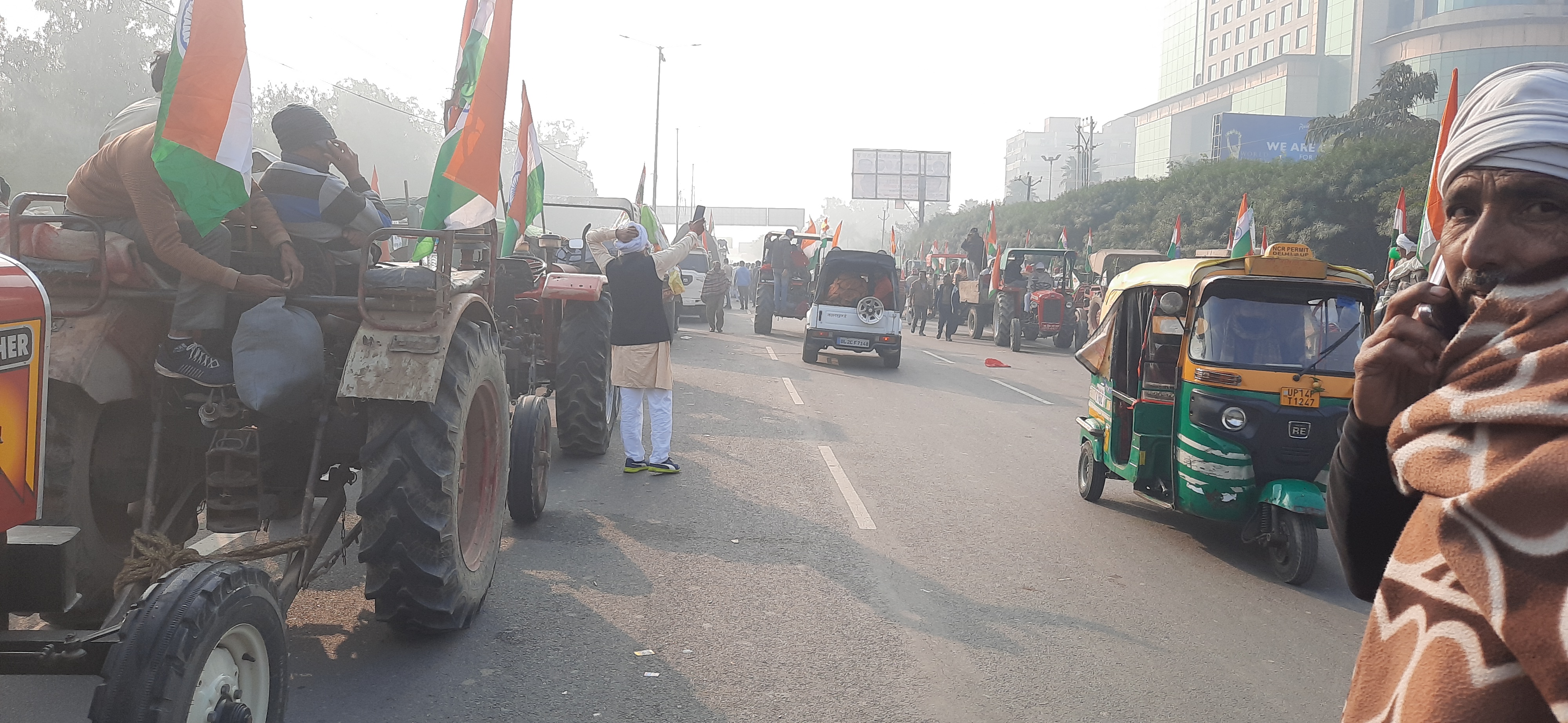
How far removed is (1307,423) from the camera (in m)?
6.81

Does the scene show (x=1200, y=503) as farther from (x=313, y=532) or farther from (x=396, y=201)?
(x=396, y=201)

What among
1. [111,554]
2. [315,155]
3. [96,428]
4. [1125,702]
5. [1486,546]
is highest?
[315,155]

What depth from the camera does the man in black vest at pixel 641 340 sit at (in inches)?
349

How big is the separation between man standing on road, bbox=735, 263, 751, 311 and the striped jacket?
38785 mm

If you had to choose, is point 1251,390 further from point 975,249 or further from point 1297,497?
point 975,249

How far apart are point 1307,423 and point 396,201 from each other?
11979mm

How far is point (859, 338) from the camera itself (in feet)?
64.0

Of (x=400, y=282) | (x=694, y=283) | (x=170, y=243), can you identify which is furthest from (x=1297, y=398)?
(x=694, y=283)

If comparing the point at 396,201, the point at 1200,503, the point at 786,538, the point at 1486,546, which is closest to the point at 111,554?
the point at 786,538

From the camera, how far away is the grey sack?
4148mm

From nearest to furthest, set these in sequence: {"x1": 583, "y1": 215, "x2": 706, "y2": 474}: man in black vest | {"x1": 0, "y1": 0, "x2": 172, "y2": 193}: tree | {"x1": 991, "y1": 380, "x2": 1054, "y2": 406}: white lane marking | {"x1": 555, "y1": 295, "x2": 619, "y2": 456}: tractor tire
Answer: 1. {"x1": 583, "y1": 215, "x2": 706, "y2": 474}: man in black vest
2. {"x1": 555, "y1": 295, "x2": 619, "y2": 456}: tractor tire
3. {"x1": 991, "y1": 380, "x2": 1054, "y2": 406}: white lane marking
4. {"x1": 0, "y1": 0, "x2": 172, "y2": 193}: tree

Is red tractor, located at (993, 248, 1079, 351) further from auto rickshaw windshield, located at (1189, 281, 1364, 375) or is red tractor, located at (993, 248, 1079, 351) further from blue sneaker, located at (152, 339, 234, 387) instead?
blue sneaker, located at (152, 339, 234, 387)

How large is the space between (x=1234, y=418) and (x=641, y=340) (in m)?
4.44

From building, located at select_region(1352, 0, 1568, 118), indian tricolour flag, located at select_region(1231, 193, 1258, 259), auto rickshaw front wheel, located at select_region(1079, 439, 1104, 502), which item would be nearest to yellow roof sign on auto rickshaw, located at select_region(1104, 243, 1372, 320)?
auto rickshaw front wheel, located at select_region(1079, 439, 1104, 502)
